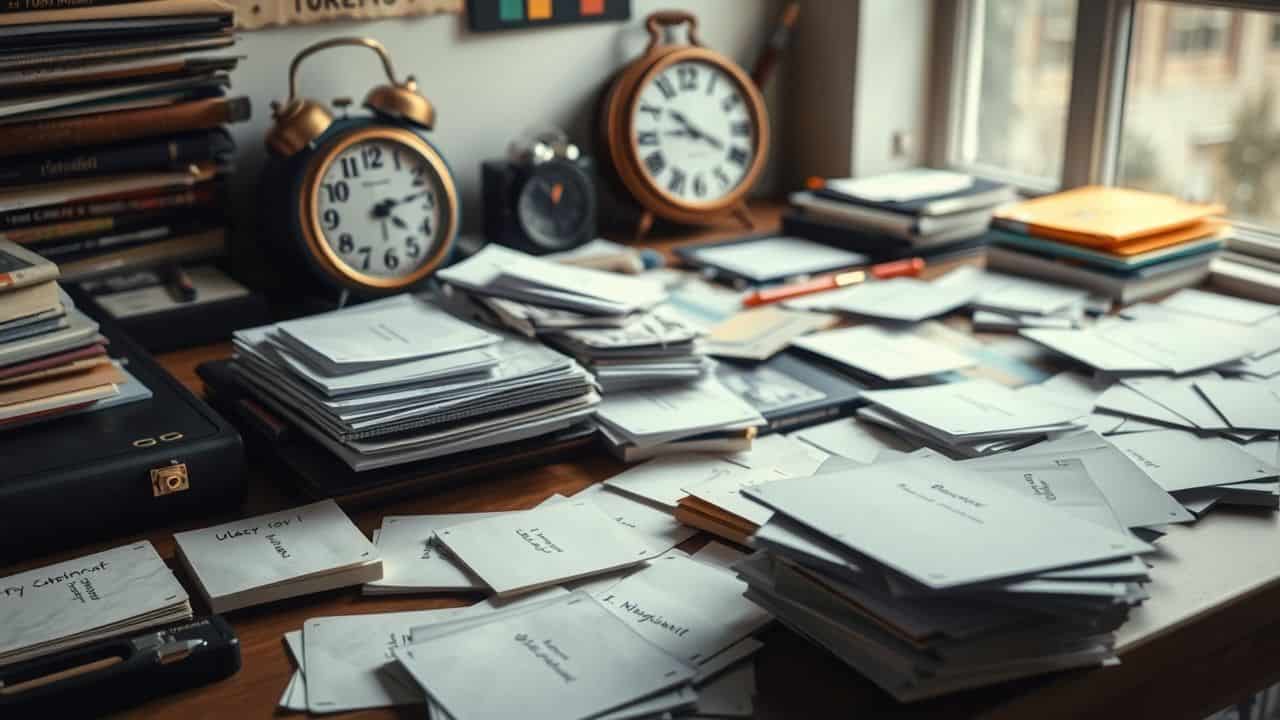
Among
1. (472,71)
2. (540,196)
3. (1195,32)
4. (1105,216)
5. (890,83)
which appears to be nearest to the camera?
(1105,216)

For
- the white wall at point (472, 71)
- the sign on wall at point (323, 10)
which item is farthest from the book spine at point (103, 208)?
the sign on wall at point (323, 10)

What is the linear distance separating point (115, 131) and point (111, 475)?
664 mm

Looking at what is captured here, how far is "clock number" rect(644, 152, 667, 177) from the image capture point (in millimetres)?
2205

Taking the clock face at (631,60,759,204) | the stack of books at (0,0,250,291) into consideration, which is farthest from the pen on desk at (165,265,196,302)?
the clock face at (631,60,759,204)

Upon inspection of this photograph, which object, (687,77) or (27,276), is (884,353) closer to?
(687,77)

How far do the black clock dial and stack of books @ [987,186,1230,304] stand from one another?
0.67m

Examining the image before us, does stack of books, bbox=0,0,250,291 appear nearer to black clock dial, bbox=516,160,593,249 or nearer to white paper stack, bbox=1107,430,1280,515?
black clock dial, bbox=516,160,593,249

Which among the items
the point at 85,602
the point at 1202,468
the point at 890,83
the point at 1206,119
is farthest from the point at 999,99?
the point at 1206,119

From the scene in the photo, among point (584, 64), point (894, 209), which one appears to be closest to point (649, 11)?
point (584, 64)

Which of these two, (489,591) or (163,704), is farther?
(489,591)

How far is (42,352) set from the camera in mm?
1256

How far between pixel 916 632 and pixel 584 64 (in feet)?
5.21

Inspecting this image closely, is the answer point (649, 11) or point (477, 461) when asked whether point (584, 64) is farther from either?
point (477, 461)

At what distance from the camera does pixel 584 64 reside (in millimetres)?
2250
